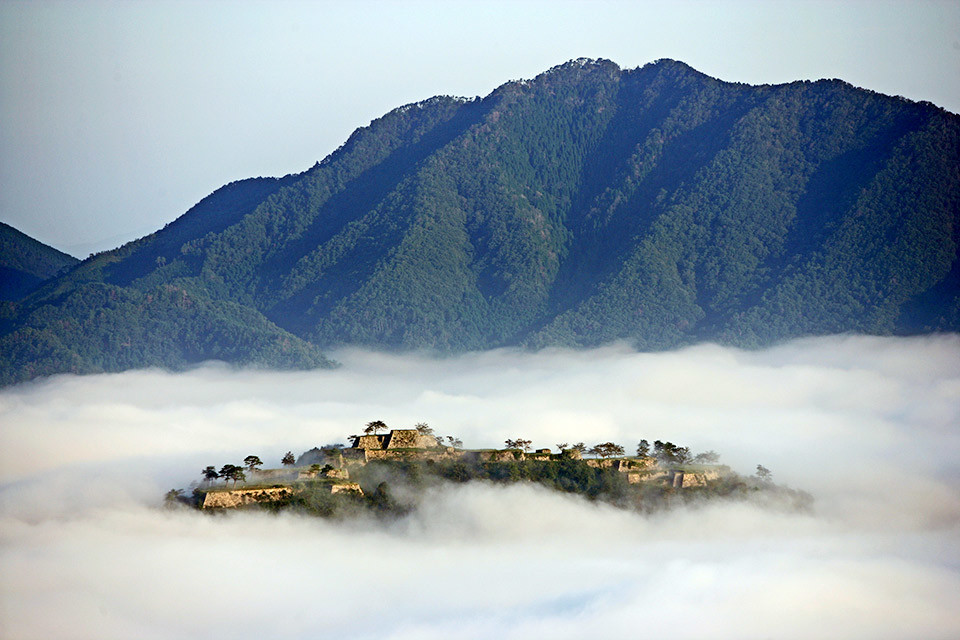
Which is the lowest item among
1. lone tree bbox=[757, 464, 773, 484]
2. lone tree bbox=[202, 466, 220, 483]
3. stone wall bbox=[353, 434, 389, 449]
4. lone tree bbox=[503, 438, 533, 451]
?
lone tree bbox=[202, 466, 220, 483]

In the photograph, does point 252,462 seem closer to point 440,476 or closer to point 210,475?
Answer: point 210,475

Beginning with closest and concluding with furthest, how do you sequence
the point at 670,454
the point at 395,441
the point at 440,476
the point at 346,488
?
1. the point at 346,488
2. the point at 440,476
3. the point at 395,441
4. the point at 670,454

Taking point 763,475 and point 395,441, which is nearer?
point 395,441

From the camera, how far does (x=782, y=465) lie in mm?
181375

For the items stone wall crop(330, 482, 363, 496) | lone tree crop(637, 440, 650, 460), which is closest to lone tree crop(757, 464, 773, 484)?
lone tree crop(637, 440, 650, 460)

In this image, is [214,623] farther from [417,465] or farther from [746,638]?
[746,638]

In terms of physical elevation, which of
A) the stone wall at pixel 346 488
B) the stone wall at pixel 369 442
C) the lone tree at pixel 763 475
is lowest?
the stone wall at pixel 346 488

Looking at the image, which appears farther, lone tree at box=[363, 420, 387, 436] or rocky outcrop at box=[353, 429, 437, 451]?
lone tree at box=[363, 420, 387, 436]

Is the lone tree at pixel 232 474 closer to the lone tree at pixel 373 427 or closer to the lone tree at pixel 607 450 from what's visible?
the lone tree at pixel 373 427

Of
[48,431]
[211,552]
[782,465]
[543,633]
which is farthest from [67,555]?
[782,465]

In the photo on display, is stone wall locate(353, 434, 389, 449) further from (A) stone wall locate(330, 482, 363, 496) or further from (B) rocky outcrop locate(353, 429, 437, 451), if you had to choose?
(A) stone wall locate(330, 482, 363, 496)

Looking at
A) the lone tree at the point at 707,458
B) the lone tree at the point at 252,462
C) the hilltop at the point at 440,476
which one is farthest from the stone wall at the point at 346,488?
the lone tree at the point at 707,458

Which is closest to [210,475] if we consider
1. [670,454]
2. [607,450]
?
[607,450]

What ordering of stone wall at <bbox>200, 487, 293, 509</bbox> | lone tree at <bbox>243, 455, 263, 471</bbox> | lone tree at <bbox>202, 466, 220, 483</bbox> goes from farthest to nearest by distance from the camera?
lone tree at <bbox>243, 455, 263, 471</bbox> < lone tree at <bbox>202, 466, 220, 483</bbox> < stone wall at <bbox>200, 487, 293, 509</bbox>
